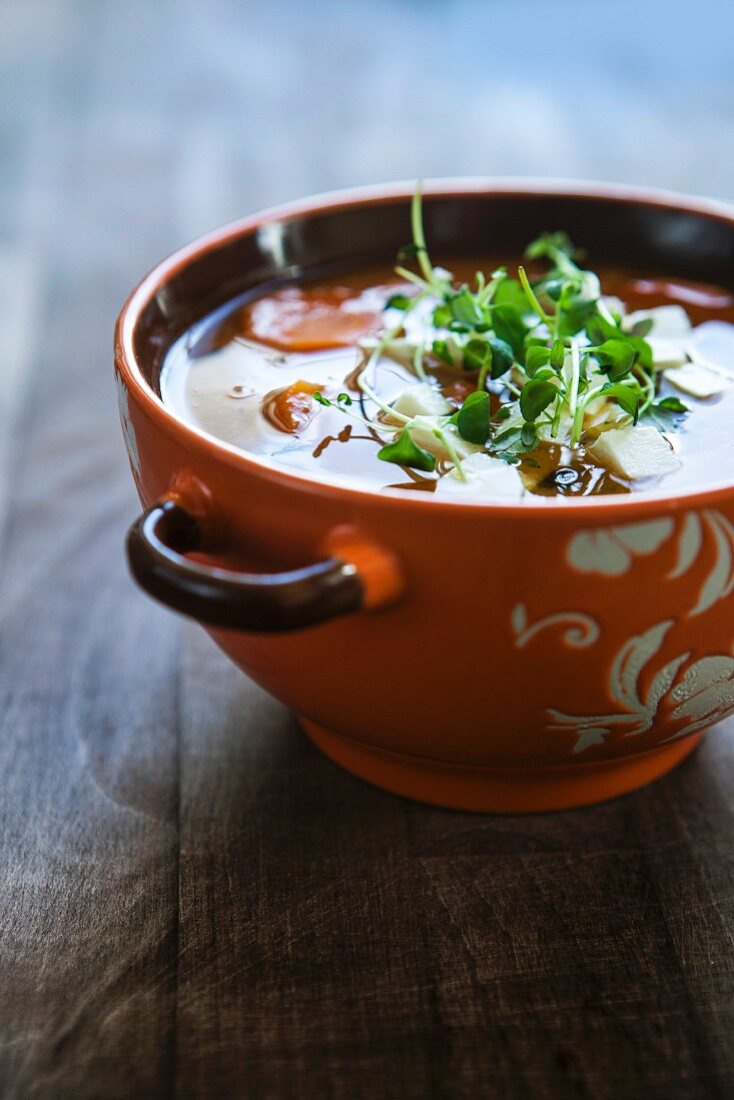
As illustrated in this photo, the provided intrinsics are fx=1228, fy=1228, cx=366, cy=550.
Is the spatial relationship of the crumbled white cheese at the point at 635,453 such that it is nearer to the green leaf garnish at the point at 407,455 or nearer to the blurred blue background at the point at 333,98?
the green leaf garnish at the point at 407,455

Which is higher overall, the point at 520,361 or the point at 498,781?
the point at 520,361

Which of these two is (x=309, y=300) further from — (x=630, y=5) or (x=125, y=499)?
(x=630, y=5)

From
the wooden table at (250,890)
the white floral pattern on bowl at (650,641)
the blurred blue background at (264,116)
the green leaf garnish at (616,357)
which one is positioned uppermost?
the green leaf garnish at (616,357)

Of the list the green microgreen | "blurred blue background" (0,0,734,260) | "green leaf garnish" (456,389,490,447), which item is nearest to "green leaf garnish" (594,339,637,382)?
the green microgreen

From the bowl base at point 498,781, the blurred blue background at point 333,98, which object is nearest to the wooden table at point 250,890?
the bowl base at point 498,781

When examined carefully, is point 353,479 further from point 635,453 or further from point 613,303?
point 613,303

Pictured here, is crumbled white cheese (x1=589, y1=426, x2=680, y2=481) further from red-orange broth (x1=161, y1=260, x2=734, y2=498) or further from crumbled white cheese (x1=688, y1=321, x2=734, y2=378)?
crumbled white cheese (x1=688, y1=321, x2=734, y2=378)

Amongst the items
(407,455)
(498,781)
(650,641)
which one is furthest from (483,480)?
(498,781)
